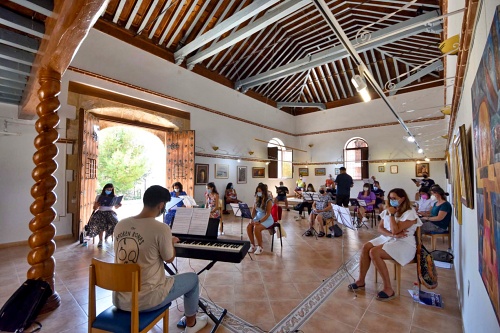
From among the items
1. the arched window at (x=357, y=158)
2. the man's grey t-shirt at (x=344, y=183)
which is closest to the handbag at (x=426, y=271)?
the man's grey t-shirt at (x=344, y=183)

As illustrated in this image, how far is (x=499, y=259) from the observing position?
842 millimetres

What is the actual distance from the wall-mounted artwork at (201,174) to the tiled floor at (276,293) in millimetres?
4024

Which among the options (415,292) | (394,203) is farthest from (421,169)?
(415,292)

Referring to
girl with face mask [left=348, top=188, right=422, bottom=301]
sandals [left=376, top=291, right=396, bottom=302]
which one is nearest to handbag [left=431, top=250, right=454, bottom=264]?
girl with face mask [left=348, top=188, right=422, bottom=301]

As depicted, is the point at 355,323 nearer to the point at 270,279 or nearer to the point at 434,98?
the point at 270,279

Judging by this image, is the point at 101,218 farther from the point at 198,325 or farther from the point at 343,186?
the point at 343,186

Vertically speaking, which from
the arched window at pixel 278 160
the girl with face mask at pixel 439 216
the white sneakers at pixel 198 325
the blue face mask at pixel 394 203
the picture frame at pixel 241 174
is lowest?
the white sneakers at pixel 198 325

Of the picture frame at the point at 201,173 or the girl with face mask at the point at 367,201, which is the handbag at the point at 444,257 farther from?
the picture frame at the point at 201,173

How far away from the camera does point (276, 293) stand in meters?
3.00

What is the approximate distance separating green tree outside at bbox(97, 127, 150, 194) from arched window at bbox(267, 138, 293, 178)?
36.0ft

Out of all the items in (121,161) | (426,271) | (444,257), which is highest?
(121,161)

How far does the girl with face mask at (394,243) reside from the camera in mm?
2861

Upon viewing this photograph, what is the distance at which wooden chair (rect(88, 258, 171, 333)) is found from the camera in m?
1.46

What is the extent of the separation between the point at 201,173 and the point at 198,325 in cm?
658
